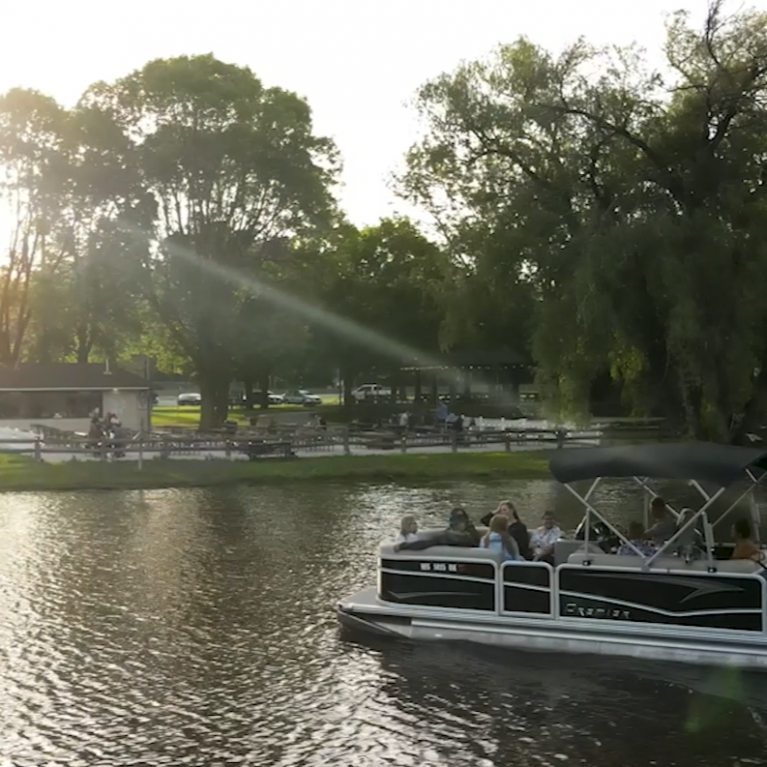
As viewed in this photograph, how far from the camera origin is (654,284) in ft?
103

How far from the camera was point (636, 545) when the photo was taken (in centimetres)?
1375

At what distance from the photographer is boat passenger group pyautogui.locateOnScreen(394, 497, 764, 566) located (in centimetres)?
1327

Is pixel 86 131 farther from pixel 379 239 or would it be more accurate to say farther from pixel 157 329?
pixel 379 239

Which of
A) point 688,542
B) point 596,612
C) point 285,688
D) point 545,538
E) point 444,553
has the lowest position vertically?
point 285,688

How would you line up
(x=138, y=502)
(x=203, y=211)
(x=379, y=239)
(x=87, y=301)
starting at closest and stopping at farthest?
(x=138, y=502), (x=87, y=301), (x=203, y=211), (x=379, y=239)

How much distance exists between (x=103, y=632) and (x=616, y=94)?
24.7 metres

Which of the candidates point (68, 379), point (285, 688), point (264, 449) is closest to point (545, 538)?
point (285, 688)

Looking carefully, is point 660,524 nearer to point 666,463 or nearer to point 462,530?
point 666,463

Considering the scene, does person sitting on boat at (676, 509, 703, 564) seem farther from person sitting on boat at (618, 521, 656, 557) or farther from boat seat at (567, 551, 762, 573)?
person sitting on boat at (618, 521, 656, 557)

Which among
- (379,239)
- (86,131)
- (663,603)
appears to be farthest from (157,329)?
(663,603)

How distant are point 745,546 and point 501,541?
3064 mm

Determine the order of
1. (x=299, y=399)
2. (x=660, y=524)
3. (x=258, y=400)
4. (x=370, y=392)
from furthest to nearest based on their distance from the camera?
(x=299, y=399) → (x=258, y=400) → (x=370, y=392) → (x=660, y=524)

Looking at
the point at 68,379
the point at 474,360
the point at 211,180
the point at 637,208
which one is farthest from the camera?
the point at 474,360

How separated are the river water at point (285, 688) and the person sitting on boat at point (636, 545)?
1.45 meters
